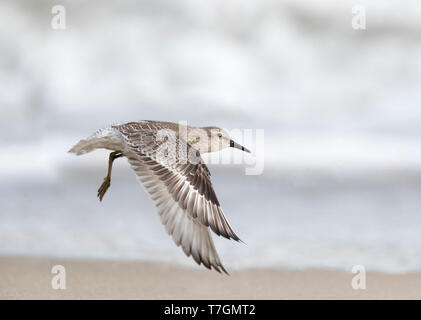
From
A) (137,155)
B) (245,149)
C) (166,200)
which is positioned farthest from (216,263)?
(245,149)

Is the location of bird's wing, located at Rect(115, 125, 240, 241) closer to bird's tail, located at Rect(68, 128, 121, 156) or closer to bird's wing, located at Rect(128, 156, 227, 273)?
bird's wing, located at Rect(128, 156, 227, 273)

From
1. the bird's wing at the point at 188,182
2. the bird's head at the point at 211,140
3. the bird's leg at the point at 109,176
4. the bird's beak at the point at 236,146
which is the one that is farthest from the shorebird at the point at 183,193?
the bird's beak at the point at 236,146

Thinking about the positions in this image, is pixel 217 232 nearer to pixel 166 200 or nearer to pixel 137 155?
pixel 166 200

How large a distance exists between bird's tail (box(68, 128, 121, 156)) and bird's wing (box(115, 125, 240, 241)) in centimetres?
49

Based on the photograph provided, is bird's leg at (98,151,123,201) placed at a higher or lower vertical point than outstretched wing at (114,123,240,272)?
higher

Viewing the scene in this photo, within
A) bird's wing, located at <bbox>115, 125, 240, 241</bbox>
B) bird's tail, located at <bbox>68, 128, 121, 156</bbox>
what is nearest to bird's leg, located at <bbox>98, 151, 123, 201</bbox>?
bird's tail, located at <bbox>68, 128, 121, 156</bbox>

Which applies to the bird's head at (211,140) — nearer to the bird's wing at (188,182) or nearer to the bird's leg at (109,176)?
the bird's leg at (109,176)

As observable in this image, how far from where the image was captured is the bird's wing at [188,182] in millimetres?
4598

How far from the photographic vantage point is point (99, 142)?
5312 mm

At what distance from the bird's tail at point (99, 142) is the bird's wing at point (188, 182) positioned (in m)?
0.49

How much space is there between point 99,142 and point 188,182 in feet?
3.57

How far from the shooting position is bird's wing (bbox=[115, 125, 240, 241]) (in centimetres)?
460

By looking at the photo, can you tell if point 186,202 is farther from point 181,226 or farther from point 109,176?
point 109,176

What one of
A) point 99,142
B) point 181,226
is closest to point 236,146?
point 99,142
